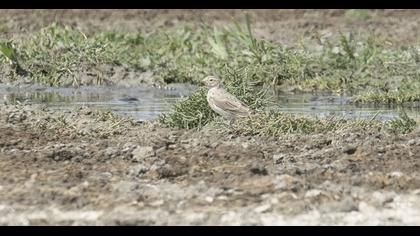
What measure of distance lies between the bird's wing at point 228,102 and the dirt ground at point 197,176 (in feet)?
1.29

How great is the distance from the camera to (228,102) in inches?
493

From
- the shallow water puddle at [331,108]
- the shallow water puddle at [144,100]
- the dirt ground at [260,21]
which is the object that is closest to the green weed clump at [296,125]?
the shallow water puddle at [331,108]

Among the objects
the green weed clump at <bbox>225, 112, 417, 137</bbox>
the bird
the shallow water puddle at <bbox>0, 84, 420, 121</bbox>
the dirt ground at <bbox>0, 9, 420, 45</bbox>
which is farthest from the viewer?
the dirt ground at <bbox>0, 9, 420, 45</bbox>

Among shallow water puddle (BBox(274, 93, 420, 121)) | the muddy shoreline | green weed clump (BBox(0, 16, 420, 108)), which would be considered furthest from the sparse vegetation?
the muddy shoreline

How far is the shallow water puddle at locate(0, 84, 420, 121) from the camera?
1508 centimetres

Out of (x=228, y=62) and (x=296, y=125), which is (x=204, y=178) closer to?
(x=296, y=125)

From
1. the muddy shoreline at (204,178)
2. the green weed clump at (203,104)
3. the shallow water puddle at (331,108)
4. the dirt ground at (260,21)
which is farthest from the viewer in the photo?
the dirt ground at (260,21)

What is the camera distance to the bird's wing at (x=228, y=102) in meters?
12.5

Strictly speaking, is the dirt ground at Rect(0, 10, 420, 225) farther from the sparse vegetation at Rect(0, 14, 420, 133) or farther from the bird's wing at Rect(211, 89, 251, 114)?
the sparse vegetation at Rect(0, 14, 420, 133)

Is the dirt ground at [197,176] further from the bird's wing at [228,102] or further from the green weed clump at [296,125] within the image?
the bird's wing at [228,102]

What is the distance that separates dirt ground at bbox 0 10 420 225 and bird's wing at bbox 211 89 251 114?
1.29ft

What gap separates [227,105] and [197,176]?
2.83 metres

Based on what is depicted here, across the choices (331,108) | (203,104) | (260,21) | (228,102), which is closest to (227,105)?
(228,102)

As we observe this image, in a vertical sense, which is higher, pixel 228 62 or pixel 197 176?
pixel 197 176
